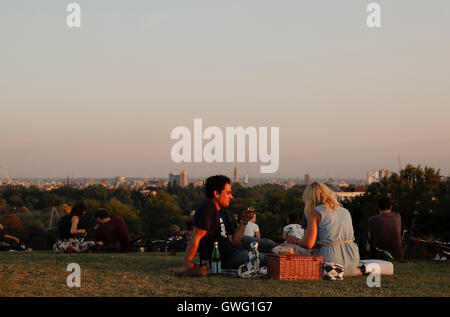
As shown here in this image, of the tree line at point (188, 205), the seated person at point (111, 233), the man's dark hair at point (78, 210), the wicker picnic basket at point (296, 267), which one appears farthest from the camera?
the tree line at point (188, 205)

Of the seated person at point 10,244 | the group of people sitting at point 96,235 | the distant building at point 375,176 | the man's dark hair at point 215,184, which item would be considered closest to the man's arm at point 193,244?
the man's dark hair at point 215,184

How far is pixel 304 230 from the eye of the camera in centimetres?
809

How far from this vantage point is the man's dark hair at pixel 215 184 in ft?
26.8

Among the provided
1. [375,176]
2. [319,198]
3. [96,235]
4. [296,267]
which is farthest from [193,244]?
[375,176]

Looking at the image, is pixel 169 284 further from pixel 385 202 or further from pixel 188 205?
pixel 188 205

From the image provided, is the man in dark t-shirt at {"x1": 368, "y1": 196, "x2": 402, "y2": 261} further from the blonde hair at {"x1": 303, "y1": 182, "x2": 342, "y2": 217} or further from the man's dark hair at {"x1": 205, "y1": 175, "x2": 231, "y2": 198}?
the man's dark hair at {"x1": 205, "y1": 175, "x2": 231, "y2": 198}

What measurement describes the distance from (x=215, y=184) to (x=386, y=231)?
4123 millimetres

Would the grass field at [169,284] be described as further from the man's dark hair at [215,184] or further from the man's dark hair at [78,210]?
the man's dark hair at [78,210]

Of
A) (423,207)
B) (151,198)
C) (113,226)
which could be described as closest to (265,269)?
(113,226)

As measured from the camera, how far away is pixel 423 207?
3997 centimetres

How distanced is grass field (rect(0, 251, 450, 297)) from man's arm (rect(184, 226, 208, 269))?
0.93 feet

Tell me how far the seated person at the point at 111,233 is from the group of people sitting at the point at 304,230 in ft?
17.9

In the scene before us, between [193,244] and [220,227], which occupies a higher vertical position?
[220,227]
